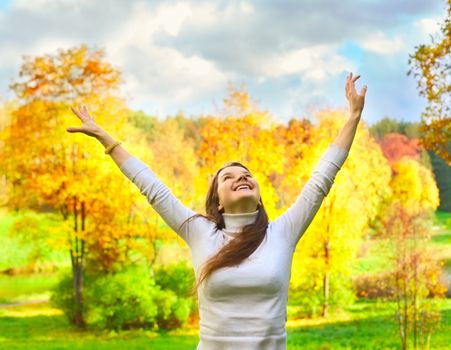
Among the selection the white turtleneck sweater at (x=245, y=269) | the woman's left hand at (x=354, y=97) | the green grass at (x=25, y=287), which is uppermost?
the woman's left hand at (x=354, y=97)

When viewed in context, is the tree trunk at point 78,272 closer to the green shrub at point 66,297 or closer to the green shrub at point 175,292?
the green shrub at point 66,297

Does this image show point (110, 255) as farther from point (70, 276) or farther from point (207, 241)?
point (207, 241)

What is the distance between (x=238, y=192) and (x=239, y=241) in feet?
0.61

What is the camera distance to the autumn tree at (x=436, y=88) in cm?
694

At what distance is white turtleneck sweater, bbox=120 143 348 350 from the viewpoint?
6.21 ft

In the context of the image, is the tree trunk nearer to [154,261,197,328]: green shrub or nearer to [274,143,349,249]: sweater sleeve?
[154,261,197,328]: green shrub

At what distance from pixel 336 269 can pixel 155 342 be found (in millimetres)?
5315

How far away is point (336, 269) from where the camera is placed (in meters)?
15.8

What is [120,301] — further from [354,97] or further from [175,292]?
[354,97]

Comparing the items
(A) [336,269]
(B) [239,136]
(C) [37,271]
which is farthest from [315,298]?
(C) [37,271]

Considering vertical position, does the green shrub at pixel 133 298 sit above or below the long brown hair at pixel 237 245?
below

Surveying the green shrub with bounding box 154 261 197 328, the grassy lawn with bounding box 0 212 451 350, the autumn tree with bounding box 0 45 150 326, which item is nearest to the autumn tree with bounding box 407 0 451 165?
the grassy lawn with bounding box 0 212 451 350

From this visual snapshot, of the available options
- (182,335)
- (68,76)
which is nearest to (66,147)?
(68,76)

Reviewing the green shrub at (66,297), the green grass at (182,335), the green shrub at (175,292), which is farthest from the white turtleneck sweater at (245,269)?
the green shrub at (66,297)
